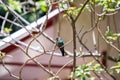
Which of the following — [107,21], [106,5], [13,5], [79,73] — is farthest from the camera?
[13,5]

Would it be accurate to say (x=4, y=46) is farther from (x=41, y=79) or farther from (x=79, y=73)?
(x=79, y=73)

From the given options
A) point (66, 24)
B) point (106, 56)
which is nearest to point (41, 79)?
point (66, 24)

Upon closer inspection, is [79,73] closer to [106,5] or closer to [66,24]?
[106,5]

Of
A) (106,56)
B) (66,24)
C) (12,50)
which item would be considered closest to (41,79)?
(12,50)

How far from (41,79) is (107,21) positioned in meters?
1.45

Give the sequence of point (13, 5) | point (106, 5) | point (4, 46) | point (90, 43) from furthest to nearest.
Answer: point (13, 5) → point (4, 46) → point (90, 43) → point (106, 5)

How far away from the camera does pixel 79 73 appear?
7.97 ft

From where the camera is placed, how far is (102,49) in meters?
3.95

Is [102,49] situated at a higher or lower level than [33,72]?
higher

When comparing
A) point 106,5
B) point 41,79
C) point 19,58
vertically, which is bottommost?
point 41,79

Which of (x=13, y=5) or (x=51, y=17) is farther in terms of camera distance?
(x=13, y=5)

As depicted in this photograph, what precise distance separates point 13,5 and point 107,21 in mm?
2139

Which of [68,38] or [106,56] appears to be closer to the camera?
[106,56]

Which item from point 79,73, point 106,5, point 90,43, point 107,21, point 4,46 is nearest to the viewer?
point 79,73
